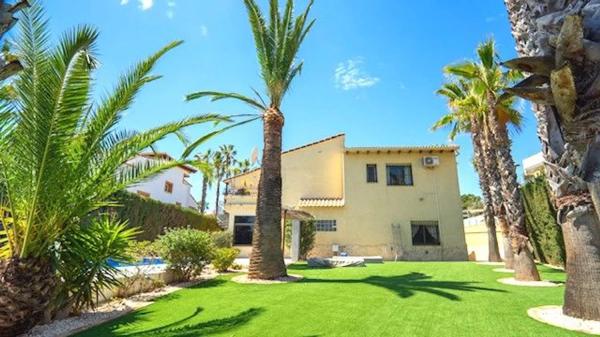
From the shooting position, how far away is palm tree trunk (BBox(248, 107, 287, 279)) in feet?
39.1

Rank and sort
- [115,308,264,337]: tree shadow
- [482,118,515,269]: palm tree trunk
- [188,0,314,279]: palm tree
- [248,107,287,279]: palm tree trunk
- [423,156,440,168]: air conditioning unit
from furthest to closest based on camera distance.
A: 1. [423,156,440,168]: air conditioning unit
2. [482,118,515,269]: palm tree trunk
3. [188,0,314,279]: palm tree
4. [248,107,287,279]: palm tree trunk
5. [115,308,264,337]: tree shadow

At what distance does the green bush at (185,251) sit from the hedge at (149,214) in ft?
18.9

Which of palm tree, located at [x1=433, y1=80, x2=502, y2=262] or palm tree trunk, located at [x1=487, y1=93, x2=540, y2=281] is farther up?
palm tree, located at [x1=433, y1=80, x2=502, y2=262]

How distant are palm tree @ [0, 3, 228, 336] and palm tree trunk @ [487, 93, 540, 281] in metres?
13.4

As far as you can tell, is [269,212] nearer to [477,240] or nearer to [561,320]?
[561,320]

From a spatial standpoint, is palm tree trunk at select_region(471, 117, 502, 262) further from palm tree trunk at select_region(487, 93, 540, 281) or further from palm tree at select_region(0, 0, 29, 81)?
palm tree at select_region(0, 0, 29, 81)

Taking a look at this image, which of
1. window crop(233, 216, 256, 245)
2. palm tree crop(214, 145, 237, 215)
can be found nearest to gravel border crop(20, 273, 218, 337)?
window crop(233, 216, 256, 245)

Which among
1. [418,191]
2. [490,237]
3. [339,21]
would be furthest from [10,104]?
[418,191]

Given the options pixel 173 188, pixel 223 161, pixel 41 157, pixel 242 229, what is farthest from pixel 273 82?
pixel 223 161

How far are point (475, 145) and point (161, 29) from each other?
18841mm

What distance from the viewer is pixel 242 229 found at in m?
28.5

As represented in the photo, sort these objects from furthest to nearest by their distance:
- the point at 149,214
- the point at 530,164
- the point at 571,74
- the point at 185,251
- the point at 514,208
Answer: the point at 530,164, the point at 149,214, the point at 185,251, the point at 514,208, the point at 571,74

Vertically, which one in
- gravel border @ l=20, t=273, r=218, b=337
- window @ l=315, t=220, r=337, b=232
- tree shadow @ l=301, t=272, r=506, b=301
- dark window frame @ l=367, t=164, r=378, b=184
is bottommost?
gravel border @ l=20, t=273, r=218, b=337

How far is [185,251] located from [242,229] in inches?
653
